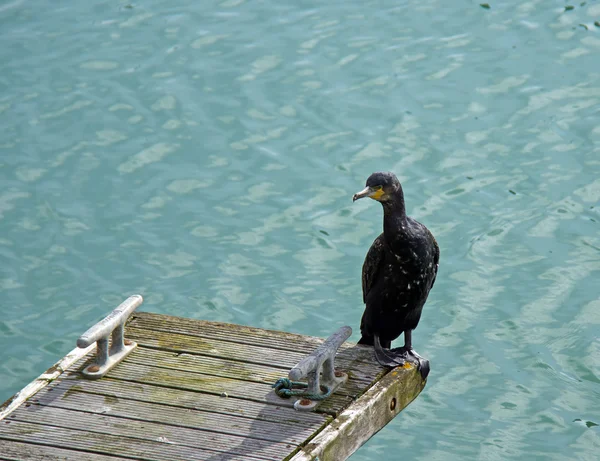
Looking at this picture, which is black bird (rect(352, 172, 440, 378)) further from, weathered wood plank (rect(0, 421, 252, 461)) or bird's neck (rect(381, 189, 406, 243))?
weathered wood plank (rect(0, 421, 252, 461))

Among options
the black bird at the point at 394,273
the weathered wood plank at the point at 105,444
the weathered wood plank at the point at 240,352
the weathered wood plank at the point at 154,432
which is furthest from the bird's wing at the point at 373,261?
the weathered wood plank at the point at 105,444

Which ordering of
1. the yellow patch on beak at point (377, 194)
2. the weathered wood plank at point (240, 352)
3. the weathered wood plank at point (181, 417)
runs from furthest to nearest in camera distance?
the weathered wood plank at point (240, 352) → the yellow patch on beak at point (377, 194) → the weathered wood plank at point (181, 417)

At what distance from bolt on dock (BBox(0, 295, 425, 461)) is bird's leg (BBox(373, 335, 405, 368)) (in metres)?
0.03

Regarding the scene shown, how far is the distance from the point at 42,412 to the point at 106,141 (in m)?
4.55

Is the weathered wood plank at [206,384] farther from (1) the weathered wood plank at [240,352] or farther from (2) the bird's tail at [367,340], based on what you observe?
(2) the bird's tail at [367,340]

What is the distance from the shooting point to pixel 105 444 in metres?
4.36

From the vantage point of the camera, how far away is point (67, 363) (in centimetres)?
497

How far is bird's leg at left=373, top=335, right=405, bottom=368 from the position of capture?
5.01 metres

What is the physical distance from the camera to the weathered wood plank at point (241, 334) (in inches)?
203

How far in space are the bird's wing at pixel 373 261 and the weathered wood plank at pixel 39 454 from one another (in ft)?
5.03

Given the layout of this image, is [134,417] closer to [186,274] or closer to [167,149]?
[186,274]

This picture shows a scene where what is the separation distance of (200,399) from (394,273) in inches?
42.3

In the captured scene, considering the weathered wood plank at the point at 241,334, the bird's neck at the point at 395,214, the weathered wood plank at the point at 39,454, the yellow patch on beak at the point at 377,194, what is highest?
the yellow patch on beak at the point at 377,194

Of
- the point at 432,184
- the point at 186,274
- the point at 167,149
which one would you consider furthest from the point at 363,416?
the point at 167,149
